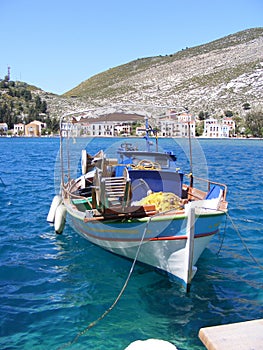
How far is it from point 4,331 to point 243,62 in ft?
686

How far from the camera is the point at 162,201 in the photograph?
32.4 ft

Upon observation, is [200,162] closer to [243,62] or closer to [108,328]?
[108,328]

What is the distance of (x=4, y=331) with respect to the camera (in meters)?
7.64

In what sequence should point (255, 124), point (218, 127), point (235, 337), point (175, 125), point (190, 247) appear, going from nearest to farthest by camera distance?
point (235, 337) → point (190, 247) → point (175, 125) → point (255, 124) → point (218, 127)

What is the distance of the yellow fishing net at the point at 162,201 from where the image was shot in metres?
9.76

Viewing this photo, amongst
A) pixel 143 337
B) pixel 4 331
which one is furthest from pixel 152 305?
pixel 4 331

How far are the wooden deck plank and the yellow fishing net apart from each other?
4766mm

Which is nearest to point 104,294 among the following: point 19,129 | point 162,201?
point 162,201

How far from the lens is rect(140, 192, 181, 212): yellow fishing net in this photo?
32.0 feet

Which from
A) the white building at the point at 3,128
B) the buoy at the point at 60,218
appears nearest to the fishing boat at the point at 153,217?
the buoy at the point at 60,218

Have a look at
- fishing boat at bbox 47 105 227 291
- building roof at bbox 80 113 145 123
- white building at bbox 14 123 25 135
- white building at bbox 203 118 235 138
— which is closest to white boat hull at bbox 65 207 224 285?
fishing boat at bbox 47 105 227 291

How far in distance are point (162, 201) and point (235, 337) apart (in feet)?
17.9

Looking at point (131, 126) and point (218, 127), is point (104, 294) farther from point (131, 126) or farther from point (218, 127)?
point (218, 127)

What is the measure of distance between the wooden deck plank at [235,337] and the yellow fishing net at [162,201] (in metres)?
4.77
